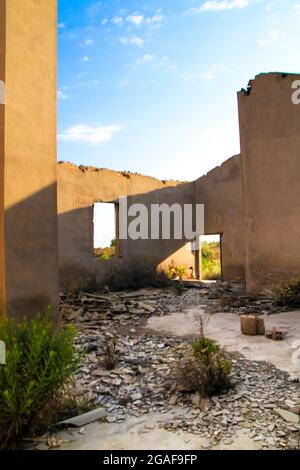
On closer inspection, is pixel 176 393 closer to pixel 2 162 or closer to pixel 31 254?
pixel 31 254

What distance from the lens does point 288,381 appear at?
164 inches

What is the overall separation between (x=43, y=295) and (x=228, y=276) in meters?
10.7

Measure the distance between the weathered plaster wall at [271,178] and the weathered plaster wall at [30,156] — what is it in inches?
260

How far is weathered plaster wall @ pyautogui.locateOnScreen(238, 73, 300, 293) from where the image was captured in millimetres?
9398

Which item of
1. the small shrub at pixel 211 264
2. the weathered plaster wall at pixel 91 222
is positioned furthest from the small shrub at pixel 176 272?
the small shrub at pixel 211 264

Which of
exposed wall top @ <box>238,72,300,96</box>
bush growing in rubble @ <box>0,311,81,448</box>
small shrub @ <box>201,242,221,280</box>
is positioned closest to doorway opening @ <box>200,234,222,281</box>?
small shrub @ <box>201,242,221,280</box>

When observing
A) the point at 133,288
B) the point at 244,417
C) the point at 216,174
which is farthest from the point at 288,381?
the point at 216,174

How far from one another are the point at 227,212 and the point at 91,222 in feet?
19.1

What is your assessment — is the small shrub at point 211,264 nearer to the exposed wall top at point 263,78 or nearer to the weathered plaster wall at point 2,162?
the exposed wall top at point 263,78

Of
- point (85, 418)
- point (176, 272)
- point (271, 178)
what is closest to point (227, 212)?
point (176, 272)

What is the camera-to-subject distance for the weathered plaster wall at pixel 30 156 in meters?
4.29

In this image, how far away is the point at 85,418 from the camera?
11.0 ft
